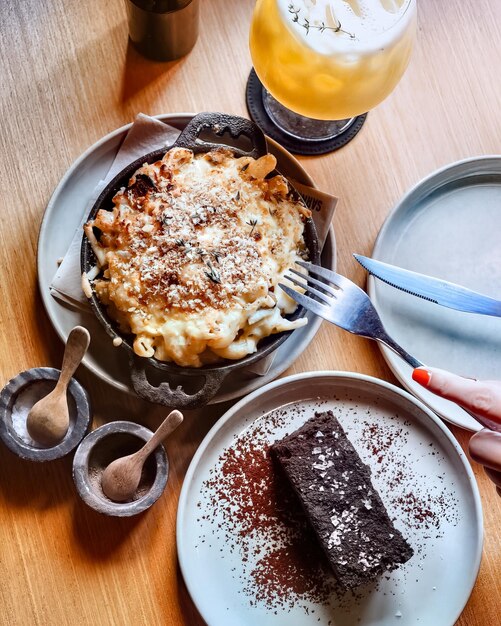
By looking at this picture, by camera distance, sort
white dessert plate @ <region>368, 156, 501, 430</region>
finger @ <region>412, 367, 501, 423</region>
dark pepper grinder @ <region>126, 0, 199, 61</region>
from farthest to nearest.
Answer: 1. white dessert plate @ <region>368, 156, 501, 430</region>
2. dark pepper grinder @ <region>126, 0, 199, 61</region>
3. finger @ <region>412, 367, 501, 423</region>

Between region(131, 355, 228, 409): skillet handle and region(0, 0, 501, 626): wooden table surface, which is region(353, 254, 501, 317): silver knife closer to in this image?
region(0, 0, 501, 626): wooden table surface

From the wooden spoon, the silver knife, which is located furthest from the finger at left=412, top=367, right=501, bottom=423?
the wooden spoon

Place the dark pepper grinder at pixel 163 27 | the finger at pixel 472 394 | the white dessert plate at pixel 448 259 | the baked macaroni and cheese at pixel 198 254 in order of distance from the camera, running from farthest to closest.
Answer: the white dessert plate at pixel 448 259 < the dark pepper grinder at pixel 163 27 < the baked macaroni and cheese at pixel 198 254 < the finger at pixel 472 394

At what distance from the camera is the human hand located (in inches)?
49.8

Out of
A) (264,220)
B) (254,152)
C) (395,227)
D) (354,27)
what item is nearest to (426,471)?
(395,227)

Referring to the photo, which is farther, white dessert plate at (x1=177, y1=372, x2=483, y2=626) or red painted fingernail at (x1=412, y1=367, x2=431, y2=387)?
white dessert plate at (x1=177, y1=372, x2=483, y2=626)

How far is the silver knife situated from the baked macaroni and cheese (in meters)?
0.18

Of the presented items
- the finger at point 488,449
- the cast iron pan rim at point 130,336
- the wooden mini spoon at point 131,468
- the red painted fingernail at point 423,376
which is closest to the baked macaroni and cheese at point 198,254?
the cast iron pan rim at point 130,336

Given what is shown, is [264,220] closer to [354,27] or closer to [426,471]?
[354,27]

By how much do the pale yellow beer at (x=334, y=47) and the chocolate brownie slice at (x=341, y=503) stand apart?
2.26 feet

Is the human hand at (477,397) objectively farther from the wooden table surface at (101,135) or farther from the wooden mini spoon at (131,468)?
the wooden mini spoon at (131,468)

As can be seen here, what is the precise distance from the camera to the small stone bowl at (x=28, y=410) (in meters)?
1.50

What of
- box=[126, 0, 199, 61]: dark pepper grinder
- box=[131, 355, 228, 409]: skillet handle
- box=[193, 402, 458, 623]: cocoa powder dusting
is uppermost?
box=[126, 0, 199, 61]: dark pepper grinder

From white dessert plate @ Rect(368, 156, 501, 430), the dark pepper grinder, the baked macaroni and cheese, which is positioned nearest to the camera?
the baked macaroni and cheese
